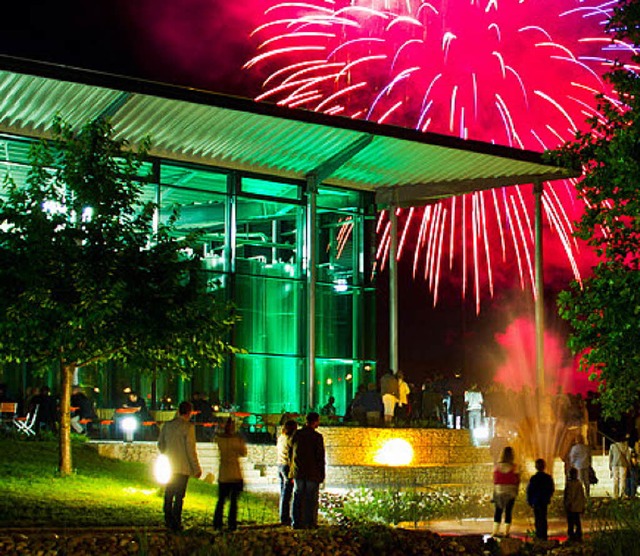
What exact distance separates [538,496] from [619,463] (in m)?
7.18

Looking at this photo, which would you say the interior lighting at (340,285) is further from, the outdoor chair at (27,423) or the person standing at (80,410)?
the outdoor chair at (27,423)

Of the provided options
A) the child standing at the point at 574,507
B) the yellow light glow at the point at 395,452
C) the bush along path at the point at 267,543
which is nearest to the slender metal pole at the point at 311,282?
the yellow light glow at the point at 395,452

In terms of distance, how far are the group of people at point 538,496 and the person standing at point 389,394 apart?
34.9 feet

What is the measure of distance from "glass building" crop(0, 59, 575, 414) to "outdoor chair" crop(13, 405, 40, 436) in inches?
151

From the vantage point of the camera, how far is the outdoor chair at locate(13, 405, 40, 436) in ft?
78.7

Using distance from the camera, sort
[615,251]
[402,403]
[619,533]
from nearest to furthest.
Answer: [619,533] < [615,251] < [402,403]

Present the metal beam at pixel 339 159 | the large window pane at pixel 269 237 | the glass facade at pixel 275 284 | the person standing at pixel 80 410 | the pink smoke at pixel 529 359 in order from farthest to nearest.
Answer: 1. the pink smoke at pixel 529 359
2. the large window pane at pixel 269 237
3. the glass facade at pixel 275 284
4. the metal beam at pixel 339 159
5. the person standing at pixel 80 410

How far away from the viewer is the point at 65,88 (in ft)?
85.2

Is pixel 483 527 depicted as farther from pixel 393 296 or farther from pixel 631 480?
pixel 393 296

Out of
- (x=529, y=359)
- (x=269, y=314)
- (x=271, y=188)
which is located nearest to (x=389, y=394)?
(x=269, y=314)

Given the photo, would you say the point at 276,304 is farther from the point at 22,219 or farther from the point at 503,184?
the point at 22,219

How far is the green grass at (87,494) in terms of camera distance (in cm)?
1614

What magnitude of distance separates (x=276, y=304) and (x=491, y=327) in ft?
87.1

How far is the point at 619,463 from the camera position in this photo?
77.3 feet
